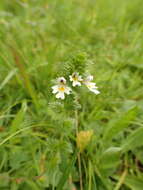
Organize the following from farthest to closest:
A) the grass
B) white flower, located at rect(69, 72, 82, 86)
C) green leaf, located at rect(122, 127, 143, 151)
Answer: green leaf, located at rect(122, 127, 143, 151) < the grass < white flower, located at rect(69, 72, 82, 86)

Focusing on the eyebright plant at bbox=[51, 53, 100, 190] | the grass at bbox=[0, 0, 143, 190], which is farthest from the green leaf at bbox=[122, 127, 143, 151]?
the eyebright plant at bbox=[51, 53, 100, 190]

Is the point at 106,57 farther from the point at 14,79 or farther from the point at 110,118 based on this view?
the point at 14,79

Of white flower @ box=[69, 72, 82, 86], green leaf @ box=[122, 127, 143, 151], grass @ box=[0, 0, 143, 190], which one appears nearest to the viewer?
white flower @ box=[69, 72, 82, 86]

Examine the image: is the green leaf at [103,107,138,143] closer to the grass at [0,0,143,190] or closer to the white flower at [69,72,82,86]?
the grass at [0,0,143,190]

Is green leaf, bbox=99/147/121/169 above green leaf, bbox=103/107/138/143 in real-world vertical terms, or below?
below

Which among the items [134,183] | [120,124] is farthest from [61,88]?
[134,183]

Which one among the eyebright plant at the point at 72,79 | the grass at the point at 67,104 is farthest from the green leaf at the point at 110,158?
the eyebright plant at the point at 72,79

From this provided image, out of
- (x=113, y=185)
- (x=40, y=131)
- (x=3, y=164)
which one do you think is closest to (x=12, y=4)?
(x=40, y=131)

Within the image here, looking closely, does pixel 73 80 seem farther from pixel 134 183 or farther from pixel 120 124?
pixel 134 183
